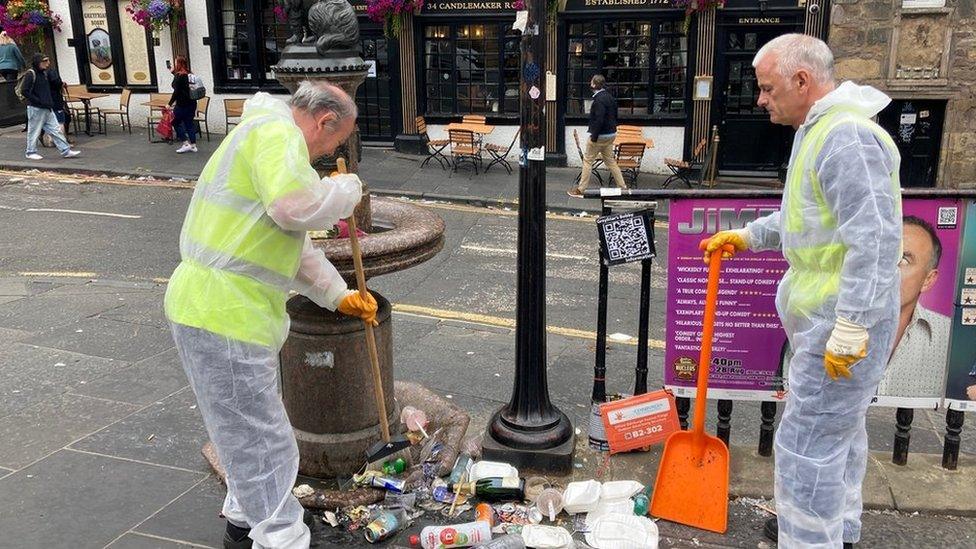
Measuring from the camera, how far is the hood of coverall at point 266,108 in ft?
10.4

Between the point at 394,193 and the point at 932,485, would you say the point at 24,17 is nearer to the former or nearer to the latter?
the point at 394,193

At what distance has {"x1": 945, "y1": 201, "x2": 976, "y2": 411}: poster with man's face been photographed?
3828 mm

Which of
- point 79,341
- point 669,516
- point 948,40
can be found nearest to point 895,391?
point 669,516

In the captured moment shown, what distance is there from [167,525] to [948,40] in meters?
13.5

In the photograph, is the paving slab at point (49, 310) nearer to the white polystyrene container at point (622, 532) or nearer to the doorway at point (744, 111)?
the white polystyrene container at point (622, 532)

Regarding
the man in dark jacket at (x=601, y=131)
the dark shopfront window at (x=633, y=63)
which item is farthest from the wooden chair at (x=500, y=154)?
the man in dark jacket at (x=601, y=131)

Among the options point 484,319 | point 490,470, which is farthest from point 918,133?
point 490,470

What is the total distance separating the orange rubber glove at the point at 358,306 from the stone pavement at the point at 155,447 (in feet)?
3.22

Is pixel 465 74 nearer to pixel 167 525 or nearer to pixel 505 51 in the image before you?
pixel 505 51

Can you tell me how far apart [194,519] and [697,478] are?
2266 mm

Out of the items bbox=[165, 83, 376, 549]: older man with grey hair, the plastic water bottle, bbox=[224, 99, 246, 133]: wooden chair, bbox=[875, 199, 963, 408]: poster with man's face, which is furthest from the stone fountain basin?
bbox=[224, 99, 246, 133]: wooden chair

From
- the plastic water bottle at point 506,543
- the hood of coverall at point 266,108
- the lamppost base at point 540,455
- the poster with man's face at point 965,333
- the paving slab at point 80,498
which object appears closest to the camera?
the hood of coverall at point 266,108

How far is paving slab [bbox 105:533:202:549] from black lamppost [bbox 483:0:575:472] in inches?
56.4

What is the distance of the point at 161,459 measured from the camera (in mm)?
4312
